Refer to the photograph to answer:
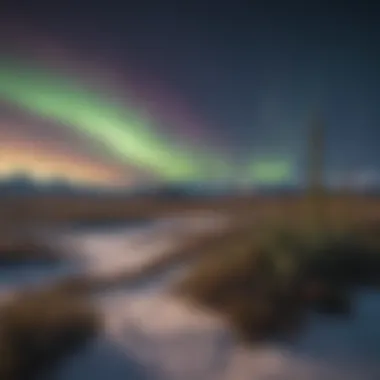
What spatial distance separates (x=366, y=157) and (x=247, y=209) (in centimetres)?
37

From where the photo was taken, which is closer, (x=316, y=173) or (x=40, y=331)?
(x=40, y=331)

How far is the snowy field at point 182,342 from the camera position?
1.34 m

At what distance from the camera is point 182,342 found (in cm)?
136

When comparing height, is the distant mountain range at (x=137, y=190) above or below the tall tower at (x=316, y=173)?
below

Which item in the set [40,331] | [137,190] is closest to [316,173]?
[137,190]

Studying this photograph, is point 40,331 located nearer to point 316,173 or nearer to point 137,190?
point 137,190

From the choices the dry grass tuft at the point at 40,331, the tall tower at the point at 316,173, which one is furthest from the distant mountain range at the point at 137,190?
the dry grass tuft at the point at 40,331

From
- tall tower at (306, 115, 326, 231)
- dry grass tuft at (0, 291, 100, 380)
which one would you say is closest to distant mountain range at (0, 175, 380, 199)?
tall tower at (306, 115, 326, 231)

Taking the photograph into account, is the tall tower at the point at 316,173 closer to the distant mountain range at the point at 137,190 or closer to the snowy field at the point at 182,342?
the distant mountain range at the point at 137,190

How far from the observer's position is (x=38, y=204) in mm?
1387

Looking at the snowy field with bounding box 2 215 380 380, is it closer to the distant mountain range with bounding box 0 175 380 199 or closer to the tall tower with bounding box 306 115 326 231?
the distant mountain range with bounding box 0 175 380 199

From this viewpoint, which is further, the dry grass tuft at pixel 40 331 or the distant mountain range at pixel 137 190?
the distant mountain range at pixel 137 190

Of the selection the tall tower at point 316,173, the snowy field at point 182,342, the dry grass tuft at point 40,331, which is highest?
the tall tower at point 316,173

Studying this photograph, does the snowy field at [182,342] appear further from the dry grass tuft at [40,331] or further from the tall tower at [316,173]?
the tall tower at [316,173]
